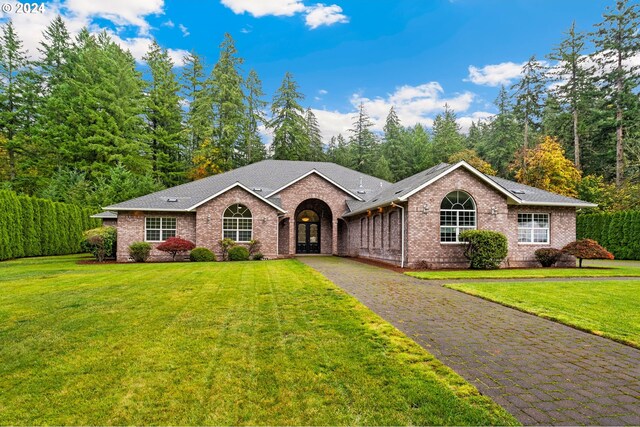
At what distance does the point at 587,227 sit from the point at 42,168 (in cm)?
4484

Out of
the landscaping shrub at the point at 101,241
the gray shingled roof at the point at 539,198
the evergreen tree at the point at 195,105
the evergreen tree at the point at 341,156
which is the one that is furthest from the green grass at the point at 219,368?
the evergreen tree at the point at 341,156

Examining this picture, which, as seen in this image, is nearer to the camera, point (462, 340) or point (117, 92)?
point (462, 340)

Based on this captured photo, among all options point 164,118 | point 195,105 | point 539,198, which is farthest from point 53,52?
point 539,198

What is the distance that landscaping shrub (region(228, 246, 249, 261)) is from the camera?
62.2 feet

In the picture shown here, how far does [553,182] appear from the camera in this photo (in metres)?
30.6

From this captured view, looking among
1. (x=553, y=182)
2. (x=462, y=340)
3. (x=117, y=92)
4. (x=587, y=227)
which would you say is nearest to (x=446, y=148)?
(x=553, y=182)

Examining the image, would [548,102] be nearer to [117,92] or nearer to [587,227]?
[587,227]

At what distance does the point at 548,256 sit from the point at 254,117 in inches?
Answer: 1330

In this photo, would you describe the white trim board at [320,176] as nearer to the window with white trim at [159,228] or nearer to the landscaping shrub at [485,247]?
the window with white trim at [159,228]

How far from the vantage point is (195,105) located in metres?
38.1

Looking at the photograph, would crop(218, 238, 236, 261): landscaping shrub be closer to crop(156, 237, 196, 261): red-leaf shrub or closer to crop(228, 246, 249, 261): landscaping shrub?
crop(228, 246, 249, 261): landscaping shrub

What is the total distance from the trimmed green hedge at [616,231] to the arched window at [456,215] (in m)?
13.3

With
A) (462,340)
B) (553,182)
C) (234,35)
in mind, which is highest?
(234,35)

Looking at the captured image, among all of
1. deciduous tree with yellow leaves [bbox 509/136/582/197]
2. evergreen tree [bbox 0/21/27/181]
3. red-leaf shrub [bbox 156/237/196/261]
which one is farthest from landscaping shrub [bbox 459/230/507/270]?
evergreen tree [bbox 0/21/27/181]
